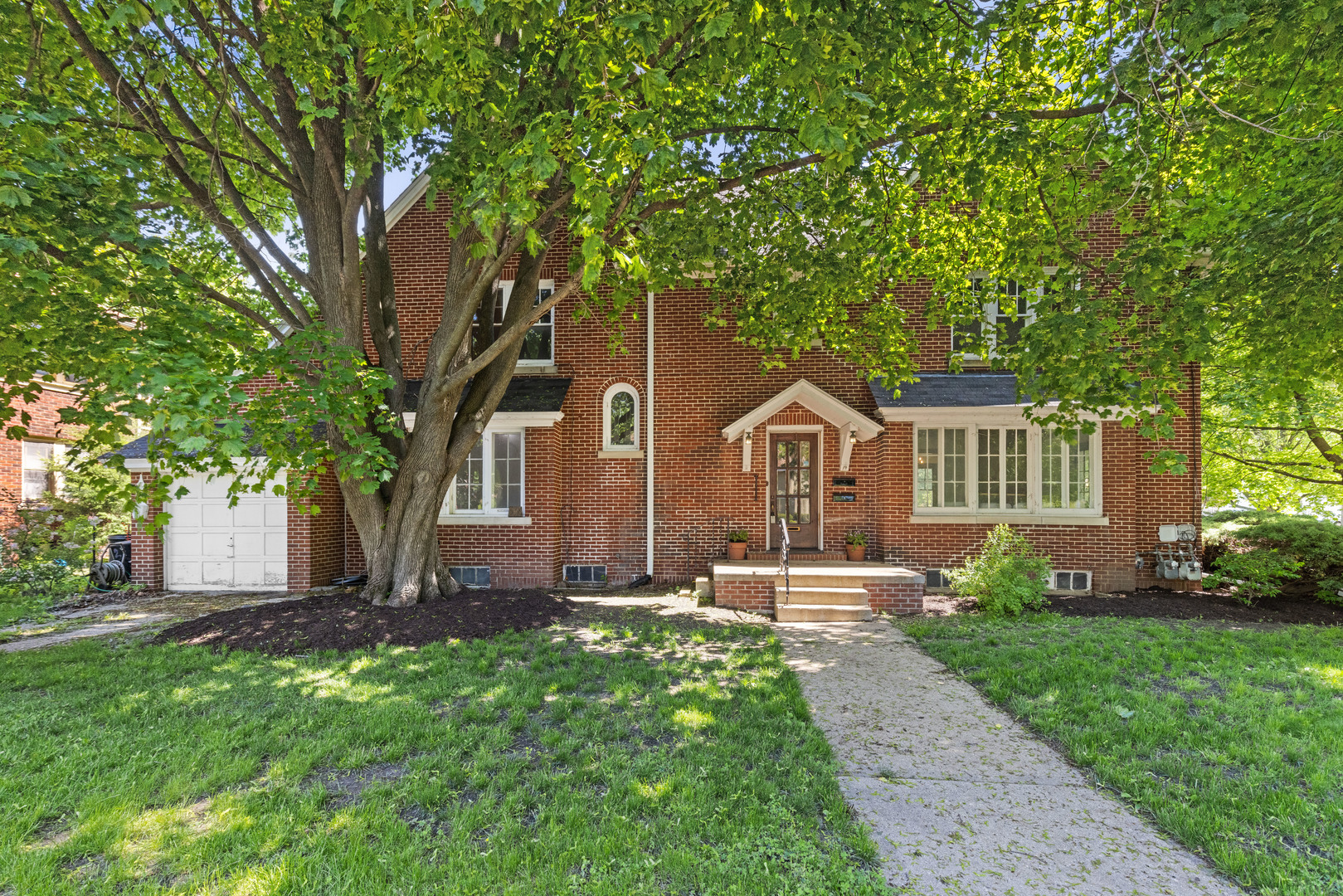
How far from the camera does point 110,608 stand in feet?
30.8

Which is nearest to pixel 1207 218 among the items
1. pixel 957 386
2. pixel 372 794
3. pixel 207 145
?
pixel 957 386

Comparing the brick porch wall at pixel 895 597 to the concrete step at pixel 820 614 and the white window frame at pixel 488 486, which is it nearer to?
the concrete step at pixel 820 614

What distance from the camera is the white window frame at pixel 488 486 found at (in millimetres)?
10812

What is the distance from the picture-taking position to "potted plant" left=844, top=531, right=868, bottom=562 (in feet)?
34.4

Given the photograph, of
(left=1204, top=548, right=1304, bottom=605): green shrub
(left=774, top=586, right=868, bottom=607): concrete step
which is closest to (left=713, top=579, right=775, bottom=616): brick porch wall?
(left=774, top=586, right=868, bottom=607): concrete step

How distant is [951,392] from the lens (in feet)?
34.3

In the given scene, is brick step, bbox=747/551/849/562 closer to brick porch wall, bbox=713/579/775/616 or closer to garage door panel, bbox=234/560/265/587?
brick porch wall, bbox=713/579/775/616

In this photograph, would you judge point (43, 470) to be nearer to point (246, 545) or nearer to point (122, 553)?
point (122, 553)

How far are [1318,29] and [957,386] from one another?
646 centimetres

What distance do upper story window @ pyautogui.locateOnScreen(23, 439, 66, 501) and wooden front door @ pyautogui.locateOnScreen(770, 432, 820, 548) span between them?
54.8 feet

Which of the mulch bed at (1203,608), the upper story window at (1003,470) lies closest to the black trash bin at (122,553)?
the upper story window at (1003,470)

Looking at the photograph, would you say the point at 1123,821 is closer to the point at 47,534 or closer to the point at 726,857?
the point at 726,857

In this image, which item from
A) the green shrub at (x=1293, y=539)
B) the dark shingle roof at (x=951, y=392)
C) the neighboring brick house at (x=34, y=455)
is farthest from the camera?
the neighboring brick house at (x=34, y=455)

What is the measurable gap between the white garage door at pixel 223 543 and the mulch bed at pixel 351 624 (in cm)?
288
